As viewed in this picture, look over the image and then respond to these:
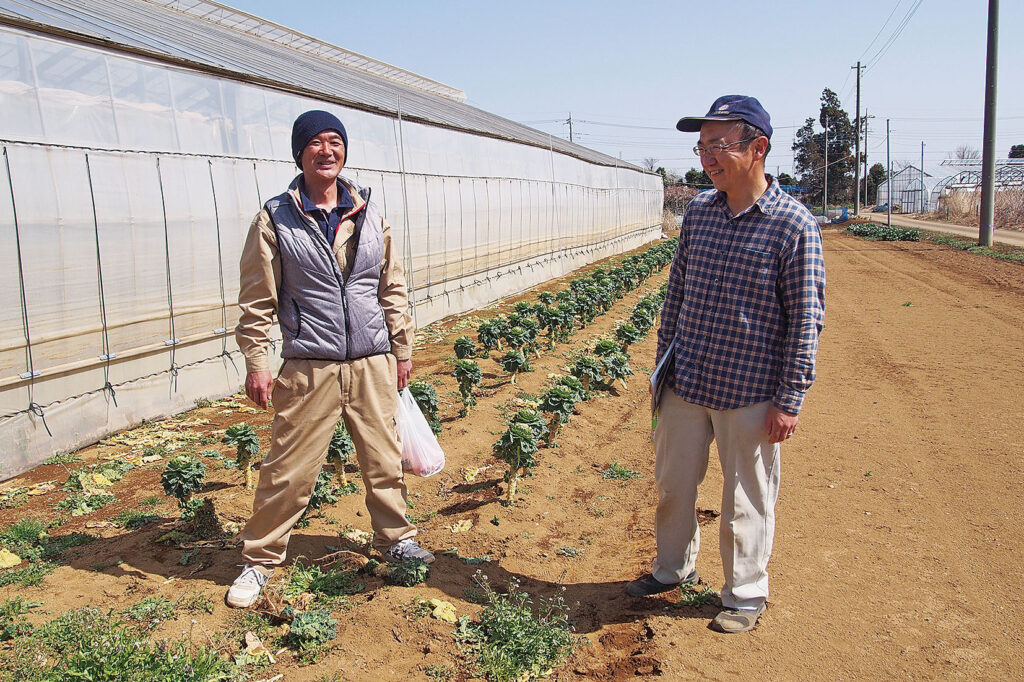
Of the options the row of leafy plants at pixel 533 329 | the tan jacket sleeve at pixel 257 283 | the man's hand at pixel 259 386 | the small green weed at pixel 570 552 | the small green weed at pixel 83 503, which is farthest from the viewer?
the row of leafy plants at pixel 533 329

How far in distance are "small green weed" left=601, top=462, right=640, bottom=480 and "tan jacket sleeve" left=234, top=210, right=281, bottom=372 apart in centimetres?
316

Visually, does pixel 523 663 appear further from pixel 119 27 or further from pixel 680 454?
pixel 119 27

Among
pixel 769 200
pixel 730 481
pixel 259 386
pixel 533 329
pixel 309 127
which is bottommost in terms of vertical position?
pixel 533 329

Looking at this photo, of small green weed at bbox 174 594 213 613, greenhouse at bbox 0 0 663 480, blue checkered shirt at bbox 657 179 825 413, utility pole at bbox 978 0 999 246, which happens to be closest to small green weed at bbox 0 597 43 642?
small green weed at bbox 174 594 213 613

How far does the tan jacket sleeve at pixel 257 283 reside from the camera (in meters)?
3.29

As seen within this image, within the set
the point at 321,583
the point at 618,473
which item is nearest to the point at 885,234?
the point at 618,473

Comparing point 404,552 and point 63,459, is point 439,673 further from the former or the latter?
point 63,459

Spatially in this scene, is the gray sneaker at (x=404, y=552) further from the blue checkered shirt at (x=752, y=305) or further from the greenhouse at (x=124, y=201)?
the greenhouse at (x=124, y=201)

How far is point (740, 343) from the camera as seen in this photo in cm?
327

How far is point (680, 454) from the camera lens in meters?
3.47

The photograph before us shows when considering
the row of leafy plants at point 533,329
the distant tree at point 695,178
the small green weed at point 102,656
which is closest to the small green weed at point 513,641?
the small green weed at point 102,656

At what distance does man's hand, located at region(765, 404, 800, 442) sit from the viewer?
3.13 meters

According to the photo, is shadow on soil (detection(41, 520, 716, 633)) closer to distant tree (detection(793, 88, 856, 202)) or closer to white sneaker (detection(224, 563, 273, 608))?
white sneaker (detection(224, 563, 273, 608))

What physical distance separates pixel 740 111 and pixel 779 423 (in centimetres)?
132
